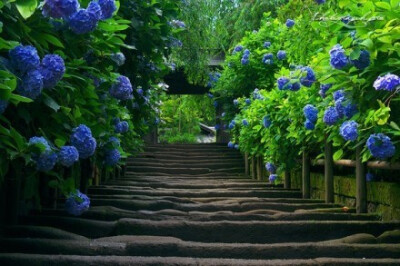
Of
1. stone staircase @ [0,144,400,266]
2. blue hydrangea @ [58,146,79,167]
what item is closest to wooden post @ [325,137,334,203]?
stone staircase @ [0,144,400,266]

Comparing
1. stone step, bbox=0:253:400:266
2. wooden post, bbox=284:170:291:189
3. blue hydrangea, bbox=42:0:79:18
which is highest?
blue hydrangea, bbox=42:0:79:18

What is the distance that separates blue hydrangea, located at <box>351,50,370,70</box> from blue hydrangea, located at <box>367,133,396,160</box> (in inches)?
13.8

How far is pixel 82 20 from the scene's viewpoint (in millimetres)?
2393

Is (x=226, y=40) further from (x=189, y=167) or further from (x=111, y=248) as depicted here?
(x=111, y=248)

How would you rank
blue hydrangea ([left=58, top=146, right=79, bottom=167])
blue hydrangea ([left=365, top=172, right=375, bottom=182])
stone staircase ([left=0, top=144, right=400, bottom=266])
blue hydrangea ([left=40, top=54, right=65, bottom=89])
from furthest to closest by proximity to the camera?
blue hydrangea ([left=365, top=172, right=375, bottom=182]) < stone staircase ([left=0, top=144, right=400, bottom=266]) < blue hydrangea ([left=58, top=146, right=79, bottom=167]) < blue hydrangea ([left=40, top=54, right=65, bottom=89])

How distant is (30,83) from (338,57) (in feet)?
4.71

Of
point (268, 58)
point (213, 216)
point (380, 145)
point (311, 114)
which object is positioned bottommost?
point (213, 216)

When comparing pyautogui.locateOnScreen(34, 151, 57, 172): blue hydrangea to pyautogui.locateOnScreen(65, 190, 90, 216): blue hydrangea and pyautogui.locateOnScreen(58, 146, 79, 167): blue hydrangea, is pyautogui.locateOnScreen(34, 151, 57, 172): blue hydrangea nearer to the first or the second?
pyautogui.locateOnScreen(58, 146, 79, 167): blue hydrangea

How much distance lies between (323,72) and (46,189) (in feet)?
7.75

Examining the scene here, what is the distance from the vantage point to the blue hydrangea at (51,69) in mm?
2244

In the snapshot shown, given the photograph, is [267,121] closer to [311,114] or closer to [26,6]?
[311,114]

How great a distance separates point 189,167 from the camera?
35.1 feet

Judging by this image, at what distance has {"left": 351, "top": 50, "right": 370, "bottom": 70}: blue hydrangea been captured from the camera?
282 centimetres

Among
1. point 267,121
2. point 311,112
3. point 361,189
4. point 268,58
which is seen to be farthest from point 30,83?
point 268,58
